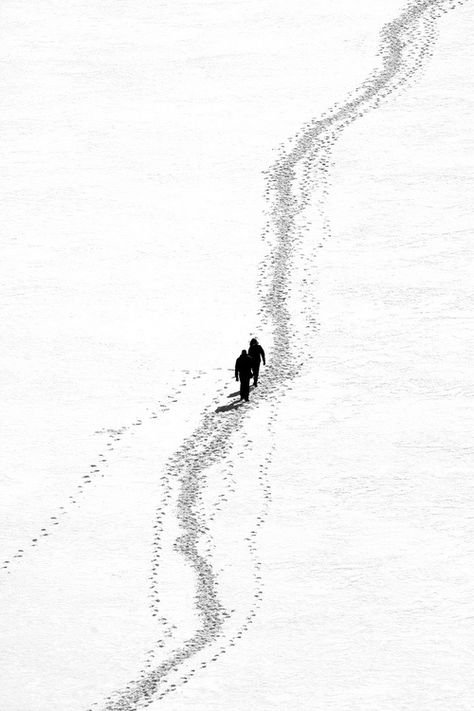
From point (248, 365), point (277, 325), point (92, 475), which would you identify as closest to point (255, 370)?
point (248, 365)

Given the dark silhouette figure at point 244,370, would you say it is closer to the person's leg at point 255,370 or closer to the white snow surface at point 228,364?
the person's leg at point 255,370

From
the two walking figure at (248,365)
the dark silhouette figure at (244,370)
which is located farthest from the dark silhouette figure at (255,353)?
the dark silhouette figure at (244,370)

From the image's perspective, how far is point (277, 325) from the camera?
37.1 metres

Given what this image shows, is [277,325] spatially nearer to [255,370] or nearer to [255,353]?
[255,370]

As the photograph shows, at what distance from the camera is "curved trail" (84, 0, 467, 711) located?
25.8m

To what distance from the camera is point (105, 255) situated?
40.4 meters

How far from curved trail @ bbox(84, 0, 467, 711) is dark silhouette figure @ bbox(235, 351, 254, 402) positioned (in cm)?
35

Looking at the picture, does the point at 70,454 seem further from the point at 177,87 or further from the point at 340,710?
the point at 177,87

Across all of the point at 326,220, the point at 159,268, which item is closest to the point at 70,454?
the point at 159,268

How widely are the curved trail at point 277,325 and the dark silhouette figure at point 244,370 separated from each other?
35cm

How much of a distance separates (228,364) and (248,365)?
6.71 ft

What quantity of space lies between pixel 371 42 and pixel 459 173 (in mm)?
9173

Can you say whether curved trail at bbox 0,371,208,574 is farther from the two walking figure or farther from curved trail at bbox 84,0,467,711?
the two walking figure

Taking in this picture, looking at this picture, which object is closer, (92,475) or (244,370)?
(92,475)
